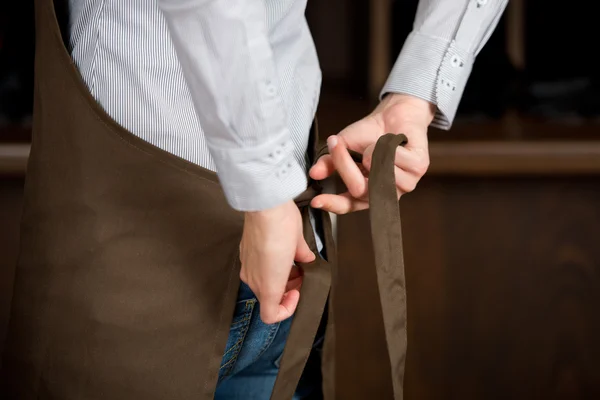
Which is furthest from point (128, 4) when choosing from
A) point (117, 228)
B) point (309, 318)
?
point (309, 318)

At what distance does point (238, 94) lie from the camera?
491 mm

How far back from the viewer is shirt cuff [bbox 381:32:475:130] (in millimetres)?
707

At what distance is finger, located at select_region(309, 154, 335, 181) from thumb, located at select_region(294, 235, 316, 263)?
0.06 meters

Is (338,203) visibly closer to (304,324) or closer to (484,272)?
(304,324)

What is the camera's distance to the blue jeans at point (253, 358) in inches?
25.2

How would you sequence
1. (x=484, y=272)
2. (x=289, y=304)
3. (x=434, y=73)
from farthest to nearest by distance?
(x=484, y=272) → (x=434, y=73) → (x=289, y=304)

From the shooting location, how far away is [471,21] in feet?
2.35

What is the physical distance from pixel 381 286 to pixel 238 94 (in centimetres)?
21

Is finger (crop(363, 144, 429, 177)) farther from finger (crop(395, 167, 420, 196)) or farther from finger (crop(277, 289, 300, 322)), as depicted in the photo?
finger (crop(277, 289, 300, 322))

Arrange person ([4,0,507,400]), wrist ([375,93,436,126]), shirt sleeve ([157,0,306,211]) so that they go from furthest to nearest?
wrist ([375,93,436,126]), person ([4,0,507,400]), shirt sleeve ([157,0,306,211])

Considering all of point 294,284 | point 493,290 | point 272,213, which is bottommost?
point 493,290

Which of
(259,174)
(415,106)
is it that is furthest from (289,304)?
(415,106)

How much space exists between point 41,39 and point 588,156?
994mm

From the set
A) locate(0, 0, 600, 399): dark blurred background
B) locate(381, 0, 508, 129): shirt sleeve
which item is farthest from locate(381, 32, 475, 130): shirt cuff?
locate(0, 0, 600, 399): dark blurred background
